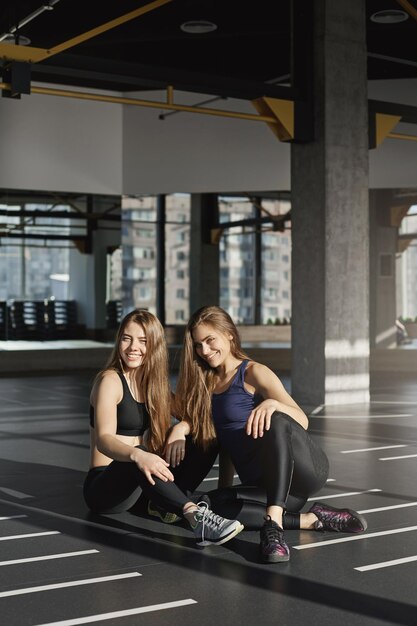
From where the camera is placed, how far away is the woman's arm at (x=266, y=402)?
4039 mm

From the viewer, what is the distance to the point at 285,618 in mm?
3199

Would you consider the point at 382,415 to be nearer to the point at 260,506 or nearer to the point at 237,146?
the point at 260,506

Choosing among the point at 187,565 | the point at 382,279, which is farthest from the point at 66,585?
the point at 382,279

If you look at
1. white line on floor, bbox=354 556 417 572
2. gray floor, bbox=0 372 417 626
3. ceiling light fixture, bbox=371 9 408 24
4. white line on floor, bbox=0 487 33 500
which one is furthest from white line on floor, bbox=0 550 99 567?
ceiling light fixture, bbox=371 9 408 24

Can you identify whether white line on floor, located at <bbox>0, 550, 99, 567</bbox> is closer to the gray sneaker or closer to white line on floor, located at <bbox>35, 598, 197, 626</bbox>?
the gray sneaker

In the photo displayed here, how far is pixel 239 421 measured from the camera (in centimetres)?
434

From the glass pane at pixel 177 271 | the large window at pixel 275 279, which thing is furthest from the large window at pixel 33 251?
the large window at pixel 275 279

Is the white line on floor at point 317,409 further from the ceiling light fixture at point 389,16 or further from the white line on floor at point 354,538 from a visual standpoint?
the ceiling light fixture at point 389,16

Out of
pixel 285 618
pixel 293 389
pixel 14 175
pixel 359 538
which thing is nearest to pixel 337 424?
pixel 293 389

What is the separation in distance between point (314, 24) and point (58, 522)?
738cm

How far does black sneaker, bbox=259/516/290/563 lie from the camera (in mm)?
3861

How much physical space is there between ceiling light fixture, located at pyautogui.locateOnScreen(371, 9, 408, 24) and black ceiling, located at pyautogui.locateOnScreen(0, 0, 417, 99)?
12 centimetres

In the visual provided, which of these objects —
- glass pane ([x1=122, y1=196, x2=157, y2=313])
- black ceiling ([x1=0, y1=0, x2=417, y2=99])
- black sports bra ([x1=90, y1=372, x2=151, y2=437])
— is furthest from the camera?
glass pane ([x1=122, y1=196, x2=157, y2=313])

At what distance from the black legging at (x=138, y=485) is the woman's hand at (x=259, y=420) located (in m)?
0.44
